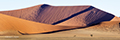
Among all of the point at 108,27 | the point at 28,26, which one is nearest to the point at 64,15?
the point at 28,26

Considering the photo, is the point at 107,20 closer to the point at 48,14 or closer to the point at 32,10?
the point at 48,14

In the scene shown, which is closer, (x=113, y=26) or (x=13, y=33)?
(x=13, y=33)

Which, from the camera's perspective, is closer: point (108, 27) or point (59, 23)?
point (59, 23)

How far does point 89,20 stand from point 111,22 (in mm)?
3645

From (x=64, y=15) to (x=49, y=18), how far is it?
2.62 metres

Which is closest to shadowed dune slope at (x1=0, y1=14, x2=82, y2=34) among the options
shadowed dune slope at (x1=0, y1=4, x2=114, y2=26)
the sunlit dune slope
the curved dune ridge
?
the curved dune ridge

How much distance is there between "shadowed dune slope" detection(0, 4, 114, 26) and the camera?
3322cm

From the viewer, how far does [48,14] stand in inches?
1390

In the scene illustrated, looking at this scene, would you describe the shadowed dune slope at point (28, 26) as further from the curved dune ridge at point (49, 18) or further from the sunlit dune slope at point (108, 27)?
the sunlit dune slope at point (108, 27)

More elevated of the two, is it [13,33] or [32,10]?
[32,10]

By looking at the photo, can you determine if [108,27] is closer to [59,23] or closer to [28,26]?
[59,23]

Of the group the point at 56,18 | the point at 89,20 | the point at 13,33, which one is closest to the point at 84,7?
the point at 89,20

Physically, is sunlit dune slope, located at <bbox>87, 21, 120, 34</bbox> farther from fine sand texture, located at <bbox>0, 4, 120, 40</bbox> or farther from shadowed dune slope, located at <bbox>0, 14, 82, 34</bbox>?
shadowed dune slope, located at <bbox>0, 14, 82, 34</bbox>

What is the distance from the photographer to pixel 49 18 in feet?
112
